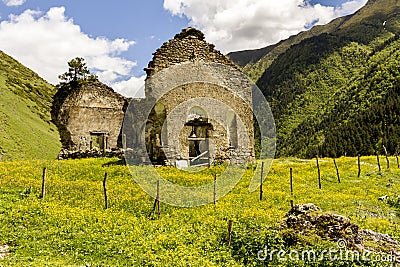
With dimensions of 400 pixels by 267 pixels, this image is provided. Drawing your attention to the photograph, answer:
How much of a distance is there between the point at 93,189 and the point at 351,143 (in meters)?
114

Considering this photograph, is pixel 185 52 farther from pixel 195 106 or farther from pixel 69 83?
pixel 69 83

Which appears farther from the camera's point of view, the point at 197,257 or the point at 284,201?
the point at 284,201

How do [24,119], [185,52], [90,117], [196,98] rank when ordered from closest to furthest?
[185,52]
[196,98]
[90,117]
[24,119]

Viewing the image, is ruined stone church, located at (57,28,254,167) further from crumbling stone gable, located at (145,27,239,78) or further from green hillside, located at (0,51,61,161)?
green hillside, located at (0,51,61,161)

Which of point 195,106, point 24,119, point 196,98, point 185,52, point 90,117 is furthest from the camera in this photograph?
point 24,119

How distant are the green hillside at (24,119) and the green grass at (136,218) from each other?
16.0 metres

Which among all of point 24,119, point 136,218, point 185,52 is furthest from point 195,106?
point 24,119

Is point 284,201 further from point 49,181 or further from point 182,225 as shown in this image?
point 49,181

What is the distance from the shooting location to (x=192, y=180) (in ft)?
76.4

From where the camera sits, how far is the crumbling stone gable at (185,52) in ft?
97.6

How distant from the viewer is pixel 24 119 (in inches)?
1849

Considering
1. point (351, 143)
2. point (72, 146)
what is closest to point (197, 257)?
point (72, 146)

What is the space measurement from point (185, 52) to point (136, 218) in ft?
61.5

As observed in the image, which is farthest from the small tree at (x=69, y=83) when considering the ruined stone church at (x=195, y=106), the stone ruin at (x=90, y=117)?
the ruined stone church at (x=195, y=106)
